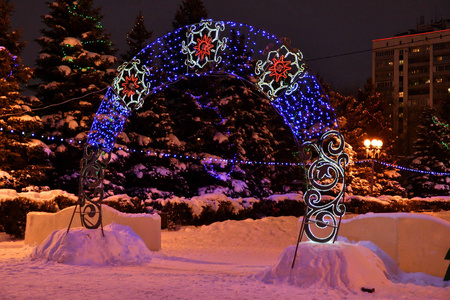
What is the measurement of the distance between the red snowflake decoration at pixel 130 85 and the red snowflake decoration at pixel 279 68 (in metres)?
3.55

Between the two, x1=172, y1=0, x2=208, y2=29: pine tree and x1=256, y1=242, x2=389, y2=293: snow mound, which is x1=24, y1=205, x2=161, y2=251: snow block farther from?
x1=172, y1=0, x2=208, y2=29: pine tree

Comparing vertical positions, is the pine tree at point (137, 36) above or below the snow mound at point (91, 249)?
above

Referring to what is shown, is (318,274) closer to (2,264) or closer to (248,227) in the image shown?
(2,264)

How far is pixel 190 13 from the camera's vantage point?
89.8 ft

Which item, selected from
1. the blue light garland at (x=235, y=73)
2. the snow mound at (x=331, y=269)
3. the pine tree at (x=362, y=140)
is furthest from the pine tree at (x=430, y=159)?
the snow mound at (x=331, y=269)

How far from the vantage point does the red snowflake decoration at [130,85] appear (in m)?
12.8

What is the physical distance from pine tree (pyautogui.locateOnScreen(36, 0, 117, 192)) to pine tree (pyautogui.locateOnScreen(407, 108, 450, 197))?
79.5 feet

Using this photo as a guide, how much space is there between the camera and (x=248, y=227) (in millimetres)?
17250

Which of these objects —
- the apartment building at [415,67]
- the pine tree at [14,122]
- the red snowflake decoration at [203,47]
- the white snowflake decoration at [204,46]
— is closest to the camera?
the white snowflake decoration at [204,46]

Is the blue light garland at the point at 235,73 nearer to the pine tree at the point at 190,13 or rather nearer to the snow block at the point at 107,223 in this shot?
Answer: the snow block at the point at 107,223

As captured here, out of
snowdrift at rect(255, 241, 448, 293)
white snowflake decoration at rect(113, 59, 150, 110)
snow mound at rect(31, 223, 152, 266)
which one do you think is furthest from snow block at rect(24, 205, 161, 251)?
snowdrift at rect(255, 241, 448, 293)

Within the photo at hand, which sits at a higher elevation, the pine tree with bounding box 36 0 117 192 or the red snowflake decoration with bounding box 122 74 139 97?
the pine tree with bounding box 36 0 117 192

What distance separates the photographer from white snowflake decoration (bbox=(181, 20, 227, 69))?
1225 centimetres

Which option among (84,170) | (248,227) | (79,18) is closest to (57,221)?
(84,170)
